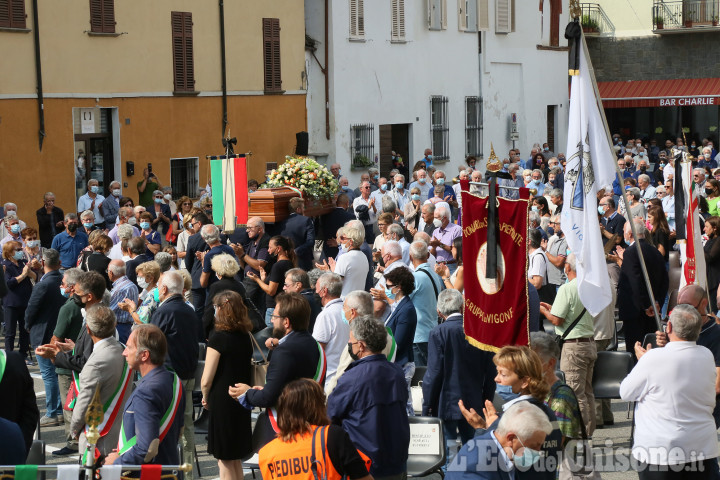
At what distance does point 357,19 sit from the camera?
95.1 ft

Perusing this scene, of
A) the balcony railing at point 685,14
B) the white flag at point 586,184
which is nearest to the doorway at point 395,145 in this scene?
the balcony railing at point 685,14

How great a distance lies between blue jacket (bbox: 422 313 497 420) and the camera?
8.04 metres

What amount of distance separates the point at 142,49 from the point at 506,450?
783 inches

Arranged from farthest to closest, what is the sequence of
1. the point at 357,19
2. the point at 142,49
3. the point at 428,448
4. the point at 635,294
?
the point at 357,19, the point at 142,49, the point at 635,294, the point at 428,448

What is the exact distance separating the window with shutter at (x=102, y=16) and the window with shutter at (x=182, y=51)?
177 cm

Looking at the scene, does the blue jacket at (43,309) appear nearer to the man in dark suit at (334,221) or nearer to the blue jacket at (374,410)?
the man in dark suit at (334,221)

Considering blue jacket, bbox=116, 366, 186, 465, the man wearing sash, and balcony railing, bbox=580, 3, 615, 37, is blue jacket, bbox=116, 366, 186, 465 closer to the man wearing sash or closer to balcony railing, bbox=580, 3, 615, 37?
the man wearing sash

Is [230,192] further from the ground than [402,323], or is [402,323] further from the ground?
[230,192]

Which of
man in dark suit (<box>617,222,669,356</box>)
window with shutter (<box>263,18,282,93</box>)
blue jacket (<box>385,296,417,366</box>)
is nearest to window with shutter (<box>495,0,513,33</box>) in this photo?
window with shutter (<box>263,18,282,93</box>)

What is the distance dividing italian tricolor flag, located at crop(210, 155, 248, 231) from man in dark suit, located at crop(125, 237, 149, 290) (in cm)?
235

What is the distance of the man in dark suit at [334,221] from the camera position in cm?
1600

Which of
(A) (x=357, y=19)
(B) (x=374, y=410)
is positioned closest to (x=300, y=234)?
(B) (x=374, y=410)

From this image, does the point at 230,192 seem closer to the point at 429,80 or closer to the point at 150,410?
the point at 150,410

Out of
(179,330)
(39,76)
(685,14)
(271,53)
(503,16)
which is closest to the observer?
(179,330)
